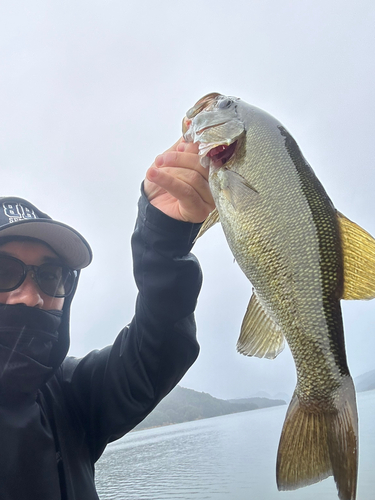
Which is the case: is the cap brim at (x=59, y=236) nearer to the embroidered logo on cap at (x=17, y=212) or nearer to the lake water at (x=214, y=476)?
the embroidered logo on cap at (x=17, y=212)

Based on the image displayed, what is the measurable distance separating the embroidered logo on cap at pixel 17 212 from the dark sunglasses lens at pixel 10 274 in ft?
1.27

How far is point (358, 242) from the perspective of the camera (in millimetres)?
1804

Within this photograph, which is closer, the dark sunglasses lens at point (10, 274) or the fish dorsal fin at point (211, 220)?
the fish dorsal fin at point (211, 220)

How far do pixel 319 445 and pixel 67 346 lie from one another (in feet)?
8.49

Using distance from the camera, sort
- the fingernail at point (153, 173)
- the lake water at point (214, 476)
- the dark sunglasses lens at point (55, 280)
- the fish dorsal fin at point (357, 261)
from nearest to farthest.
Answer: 1. the fish dorsal fin at point (357, 261)
2. the fingernail at point (153, 173)
3. the dark sunglasses lens at point (55, 280)
4. the lake water at point (214, 476)

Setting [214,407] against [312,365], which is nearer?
[312,365]

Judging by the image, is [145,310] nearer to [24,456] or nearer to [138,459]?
[24,456]

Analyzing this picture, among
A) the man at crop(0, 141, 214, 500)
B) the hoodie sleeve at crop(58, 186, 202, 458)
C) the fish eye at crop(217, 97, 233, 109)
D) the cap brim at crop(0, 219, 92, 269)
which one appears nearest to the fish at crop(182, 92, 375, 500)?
the fish eye at crop(217, 97, 233, 109)

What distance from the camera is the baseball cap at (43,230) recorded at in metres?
3.36

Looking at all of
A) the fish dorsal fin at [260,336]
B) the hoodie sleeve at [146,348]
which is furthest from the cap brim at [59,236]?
the fish dorsal fin at [260,336]

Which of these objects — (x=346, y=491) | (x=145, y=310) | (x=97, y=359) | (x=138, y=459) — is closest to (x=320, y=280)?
(x=346, y=491)

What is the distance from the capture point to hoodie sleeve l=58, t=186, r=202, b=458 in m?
2.96

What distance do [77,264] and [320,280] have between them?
8.85 feet

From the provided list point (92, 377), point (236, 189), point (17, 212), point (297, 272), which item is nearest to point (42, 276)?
point (17, 212)
